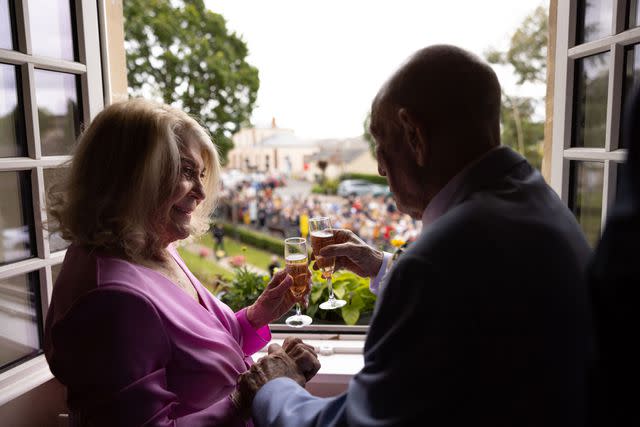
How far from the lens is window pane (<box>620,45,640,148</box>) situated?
1.32 metres

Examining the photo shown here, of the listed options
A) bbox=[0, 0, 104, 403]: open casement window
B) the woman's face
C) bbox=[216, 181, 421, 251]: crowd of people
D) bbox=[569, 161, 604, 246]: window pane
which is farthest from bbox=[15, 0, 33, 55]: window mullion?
bbox=[569, 161, 604, 246]: window pane

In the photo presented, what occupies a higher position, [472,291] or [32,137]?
[32,137]

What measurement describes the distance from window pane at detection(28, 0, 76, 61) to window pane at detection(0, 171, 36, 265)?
0.45 metres

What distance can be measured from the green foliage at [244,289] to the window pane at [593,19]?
1669 millimetres

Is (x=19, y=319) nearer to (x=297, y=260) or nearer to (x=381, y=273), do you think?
(x=297, y=260)

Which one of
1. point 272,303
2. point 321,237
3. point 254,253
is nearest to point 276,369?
point 272,303

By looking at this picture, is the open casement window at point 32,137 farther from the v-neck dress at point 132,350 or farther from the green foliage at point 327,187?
the green foliage at point 327,187

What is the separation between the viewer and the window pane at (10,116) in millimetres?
1494

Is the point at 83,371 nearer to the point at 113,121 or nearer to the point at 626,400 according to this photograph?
the point at 113,121

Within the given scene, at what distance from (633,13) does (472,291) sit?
1085 mm

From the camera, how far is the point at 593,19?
1524 mm

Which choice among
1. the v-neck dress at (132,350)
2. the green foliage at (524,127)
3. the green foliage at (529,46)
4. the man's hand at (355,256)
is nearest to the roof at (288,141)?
the green foliage at (524,127)

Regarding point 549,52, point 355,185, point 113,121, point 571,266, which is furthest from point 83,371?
point 355,185

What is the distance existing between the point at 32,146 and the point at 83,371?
3.01ft
